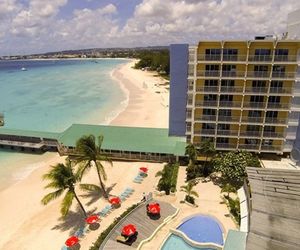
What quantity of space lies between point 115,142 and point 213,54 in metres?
20.5

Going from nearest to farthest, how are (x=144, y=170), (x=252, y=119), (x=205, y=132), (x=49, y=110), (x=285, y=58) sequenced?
1. (x=285, y=58)
2. (x=252, y=119)
3. (x=144, y=170)
4. (x=205, y=132)
5. (x=49, y=110)

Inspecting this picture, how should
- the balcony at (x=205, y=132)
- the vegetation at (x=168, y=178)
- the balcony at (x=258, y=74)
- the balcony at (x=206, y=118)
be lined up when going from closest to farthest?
the vegetation at (x=168, y=178), the balcony at (x=258, y=74), the balcony at (x=206, y=118), the balcony at (x=205, y=132)

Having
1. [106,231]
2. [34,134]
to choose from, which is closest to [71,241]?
[106,231]

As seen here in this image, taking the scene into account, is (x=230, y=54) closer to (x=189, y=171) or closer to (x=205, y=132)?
(x=205, y=132)

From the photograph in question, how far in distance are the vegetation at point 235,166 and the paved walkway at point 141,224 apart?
856 cm

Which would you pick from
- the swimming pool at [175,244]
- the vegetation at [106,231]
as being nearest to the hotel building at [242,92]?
the vegetation at [106,231]

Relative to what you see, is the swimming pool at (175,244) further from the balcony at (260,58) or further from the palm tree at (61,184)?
the balcony at (260,58)

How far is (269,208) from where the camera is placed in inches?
819

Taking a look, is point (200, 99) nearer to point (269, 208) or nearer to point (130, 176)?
point (130, 176)

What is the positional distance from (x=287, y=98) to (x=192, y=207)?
1972cm

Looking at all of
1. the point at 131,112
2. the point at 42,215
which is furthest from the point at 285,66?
the point at 131,112

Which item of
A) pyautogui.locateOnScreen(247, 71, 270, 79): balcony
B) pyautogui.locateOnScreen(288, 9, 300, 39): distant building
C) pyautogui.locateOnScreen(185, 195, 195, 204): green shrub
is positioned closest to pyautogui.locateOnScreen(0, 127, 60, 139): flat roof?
pyautogui.locateOnScreen(185, 195, 195, 204): green shrub

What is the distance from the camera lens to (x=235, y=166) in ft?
113

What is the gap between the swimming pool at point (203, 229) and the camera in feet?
86.9
